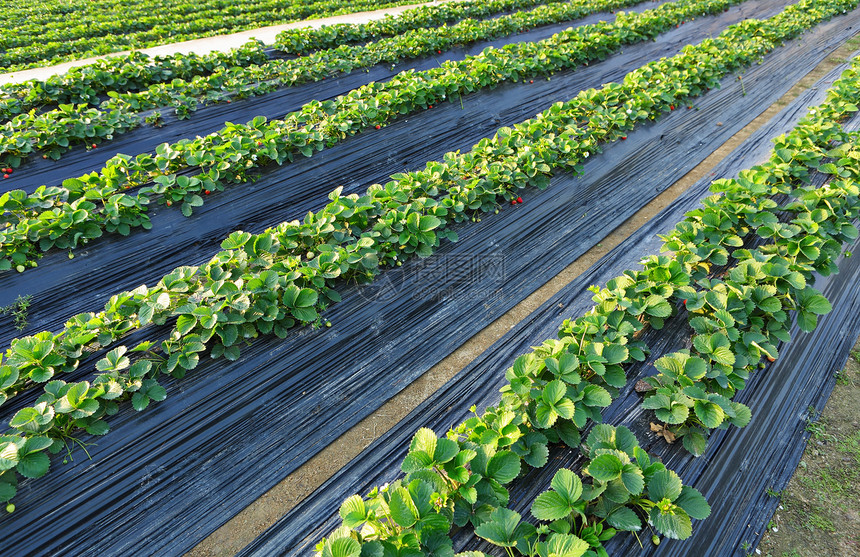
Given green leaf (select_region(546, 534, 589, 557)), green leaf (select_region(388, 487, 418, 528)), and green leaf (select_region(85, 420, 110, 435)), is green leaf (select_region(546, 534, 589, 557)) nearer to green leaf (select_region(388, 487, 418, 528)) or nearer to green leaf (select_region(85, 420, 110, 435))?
green leaf (select_region(388, 487, 418, 528))

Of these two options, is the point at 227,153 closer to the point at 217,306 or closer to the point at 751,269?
the point at 217,306

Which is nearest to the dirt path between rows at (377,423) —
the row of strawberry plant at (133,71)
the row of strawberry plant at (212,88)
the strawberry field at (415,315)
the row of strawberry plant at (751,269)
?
the strawberry field at (415,315)

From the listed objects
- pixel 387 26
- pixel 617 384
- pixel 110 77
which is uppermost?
pixel 387 26

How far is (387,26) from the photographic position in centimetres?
941

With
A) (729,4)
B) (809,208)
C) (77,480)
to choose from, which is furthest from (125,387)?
(729,4)

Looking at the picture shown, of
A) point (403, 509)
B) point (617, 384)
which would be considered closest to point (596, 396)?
point (617, 384)

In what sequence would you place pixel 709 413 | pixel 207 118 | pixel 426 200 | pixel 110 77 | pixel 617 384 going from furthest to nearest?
pixel 110 77 → pixel 207 118 → pixel 426 200 → pixel 617 384 → pixel 709 413

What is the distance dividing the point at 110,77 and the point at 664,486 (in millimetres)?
7998

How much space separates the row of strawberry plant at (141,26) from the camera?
9.22 m

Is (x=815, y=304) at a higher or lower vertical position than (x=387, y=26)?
lower

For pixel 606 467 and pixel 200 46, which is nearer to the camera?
pixel 606 467

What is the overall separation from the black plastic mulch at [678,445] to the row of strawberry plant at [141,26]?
991 centimetres

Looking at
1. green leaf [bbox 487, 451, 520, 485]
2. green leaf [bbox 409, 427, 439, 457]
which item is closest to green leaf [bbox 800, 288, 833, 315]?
green leaf [bbox 487, 451, 520, 485]

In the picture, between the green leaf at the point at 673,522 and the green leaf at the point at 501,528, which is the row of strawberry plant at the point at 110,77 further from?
the green leaf at the point at 673,522
